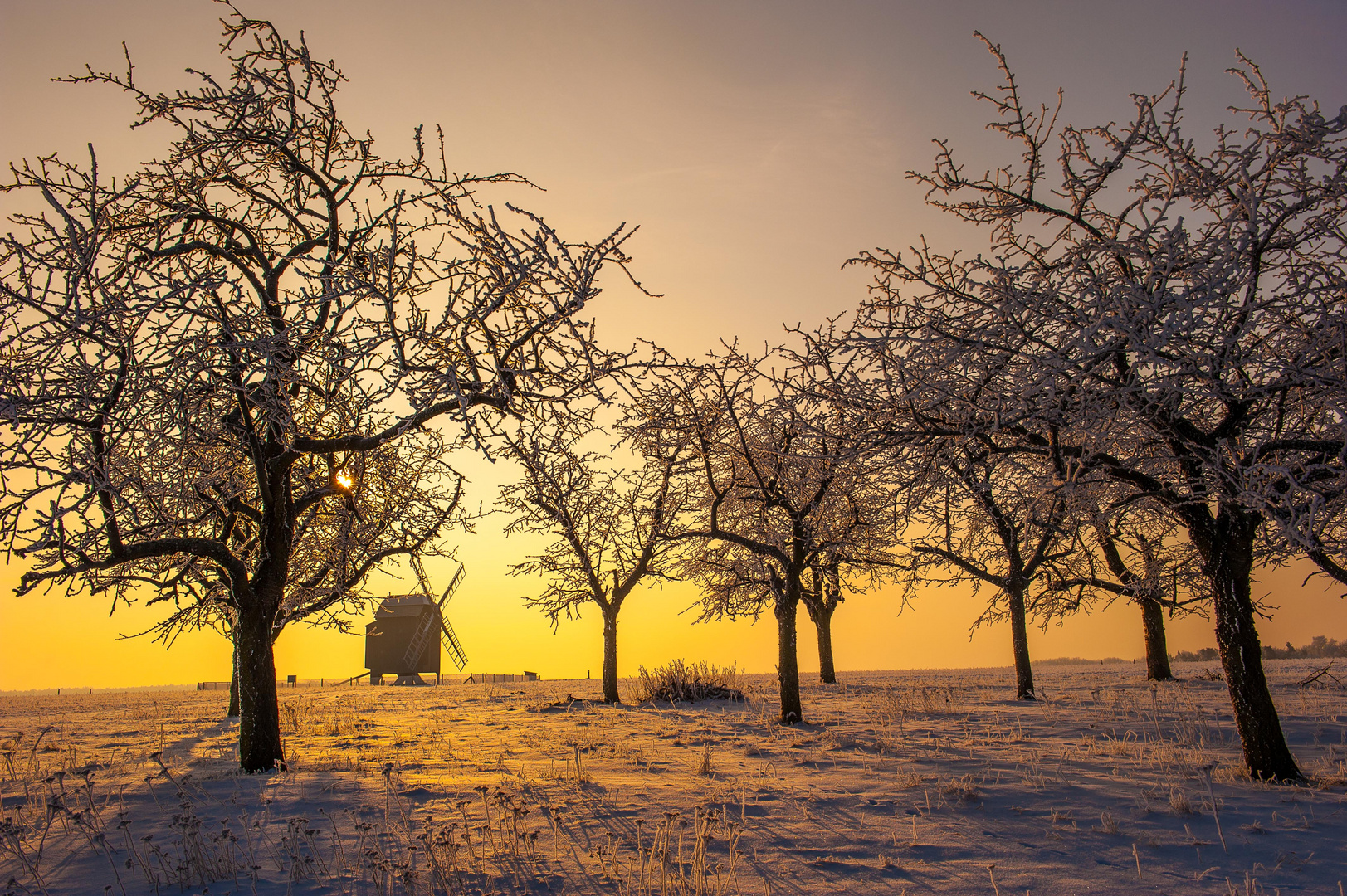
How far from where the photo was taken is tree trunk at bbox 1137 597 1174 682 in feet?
64.6

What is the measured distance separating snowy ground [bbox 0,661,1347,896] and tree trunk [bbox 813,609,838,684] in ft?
43.3

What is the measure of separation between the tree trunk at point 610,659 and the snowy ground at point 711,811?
23.2 ft

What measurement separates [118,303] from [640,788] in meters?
6.29

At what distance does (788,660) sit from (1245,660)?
7117 mm

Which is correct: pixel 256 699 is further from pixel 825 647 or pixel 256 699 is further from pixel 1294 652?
pixel 1294 652

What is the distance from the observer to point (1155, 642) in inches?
779

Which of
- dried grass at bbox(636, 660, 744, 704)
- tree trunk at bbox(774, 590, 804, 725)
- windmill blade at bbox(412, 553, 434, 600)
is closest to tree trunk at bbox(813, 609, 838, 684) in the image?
dried grass at bbox(636, 660, 744, 704)

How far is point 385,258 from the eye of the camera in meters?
7.02

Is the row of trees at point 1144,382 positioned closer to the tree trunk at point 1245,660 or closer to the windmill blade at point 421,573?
the tree trunk at point 1245,660

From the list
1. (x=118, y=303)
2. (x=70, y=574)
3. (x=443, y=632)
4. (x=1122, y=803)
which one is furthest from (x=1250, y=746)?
(x=443, y=632)

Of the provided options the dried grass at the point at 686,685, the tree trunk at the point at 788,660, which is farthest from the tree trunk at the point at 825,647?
the tree trunk at the point at 788,660

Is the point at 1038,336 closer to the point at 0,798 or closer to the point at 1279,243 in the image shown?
the point at 1279,243

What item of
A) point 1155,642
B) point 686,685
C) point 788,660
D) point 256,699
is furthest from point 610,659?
point 1155,642

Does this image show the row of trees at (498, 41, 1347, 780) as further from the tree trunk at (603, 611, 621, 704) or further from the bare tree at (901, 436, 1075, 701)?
the tree trunk at (603, 611, 621, 704)
